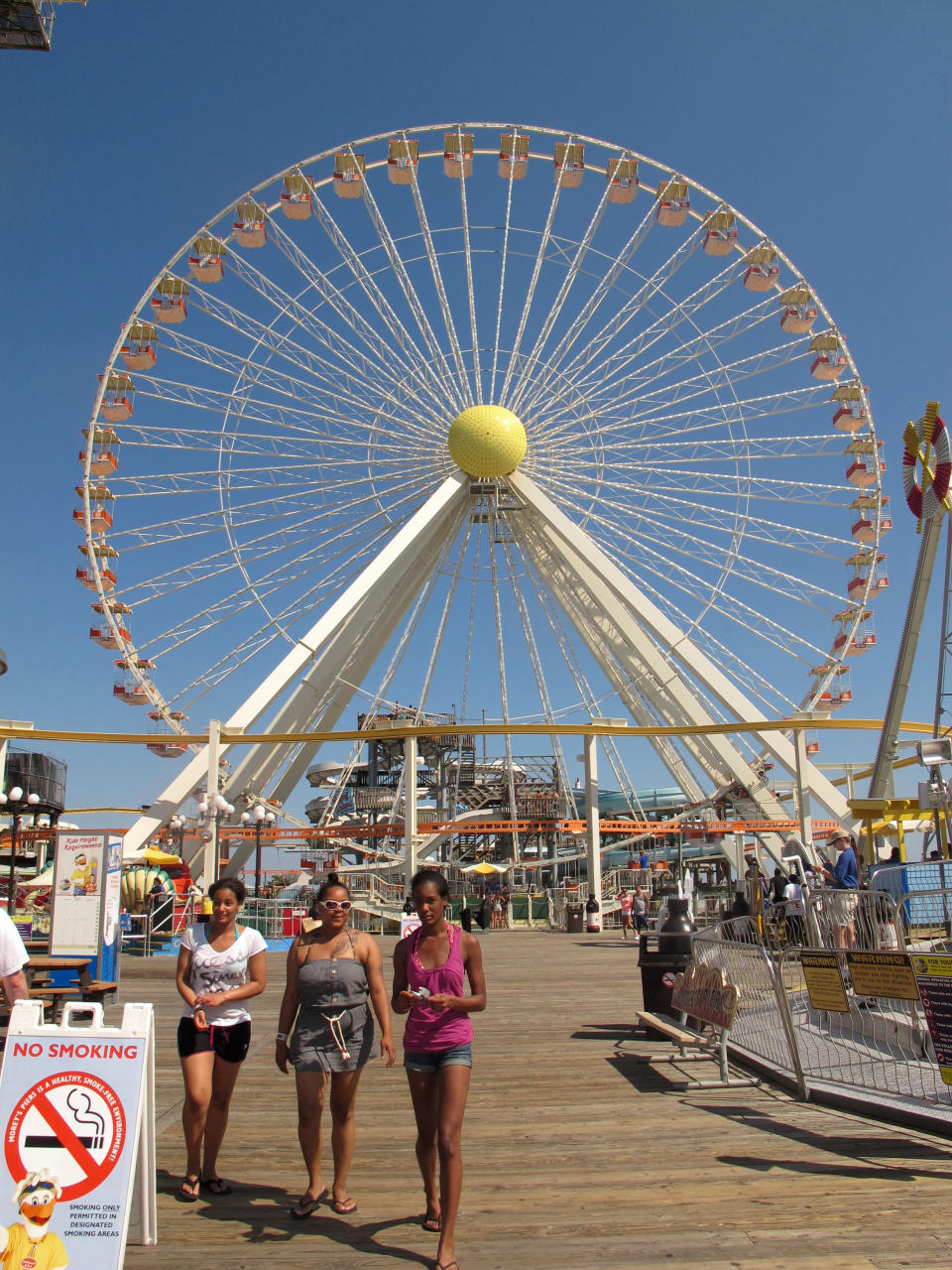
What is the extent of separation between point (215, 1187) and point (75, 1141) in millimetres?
1171

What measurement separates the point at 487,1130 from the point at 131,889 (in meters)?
18.9

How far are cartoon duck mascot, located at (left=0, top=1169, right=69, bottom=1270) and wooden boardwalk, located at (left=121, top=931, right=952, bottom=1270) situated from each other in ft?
1.29

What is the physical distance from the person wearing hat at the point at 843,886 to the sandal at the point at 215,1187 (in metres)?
4.03

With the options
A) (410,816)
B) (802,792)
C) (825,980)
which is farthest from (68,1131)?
(802,792)

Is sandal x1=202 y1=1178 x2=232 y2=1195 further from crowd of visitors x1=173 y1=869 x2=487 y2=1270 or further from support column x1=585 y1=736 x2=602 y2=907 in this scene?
support column x1=585 y1=736 x2=602 y2=907

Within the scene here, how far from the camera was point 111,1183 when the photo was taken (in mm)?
3430

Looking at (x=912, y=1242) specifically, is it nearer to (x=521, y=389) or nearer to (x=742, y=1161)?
(x=742, y=1161)

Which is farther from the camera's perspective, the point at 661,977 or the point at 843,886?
the point at 843,886

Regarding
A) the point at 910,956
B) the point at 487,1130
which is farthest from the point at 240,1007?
the point at 910,956

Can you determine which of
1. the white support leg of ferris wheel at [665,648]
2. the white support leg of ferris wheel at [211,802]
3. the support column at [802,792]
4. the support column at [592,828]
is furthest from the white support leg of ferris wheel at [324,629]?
the support column at [802,792]

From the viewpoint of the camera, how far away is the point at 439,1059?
4.00 metres

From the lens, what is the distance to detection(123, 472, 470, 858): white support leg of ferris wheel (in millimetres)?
24469

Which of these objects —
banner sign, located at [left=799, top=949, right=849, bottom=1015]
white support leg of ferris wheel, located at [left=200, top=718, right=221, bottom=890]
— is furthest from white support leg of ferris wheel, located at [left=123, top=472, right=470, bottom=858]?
banner sign, located at [left=799, top=949, right=849, bottom=1015]

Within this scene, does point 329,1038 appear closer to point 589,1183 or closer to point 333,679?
point 589,1183
